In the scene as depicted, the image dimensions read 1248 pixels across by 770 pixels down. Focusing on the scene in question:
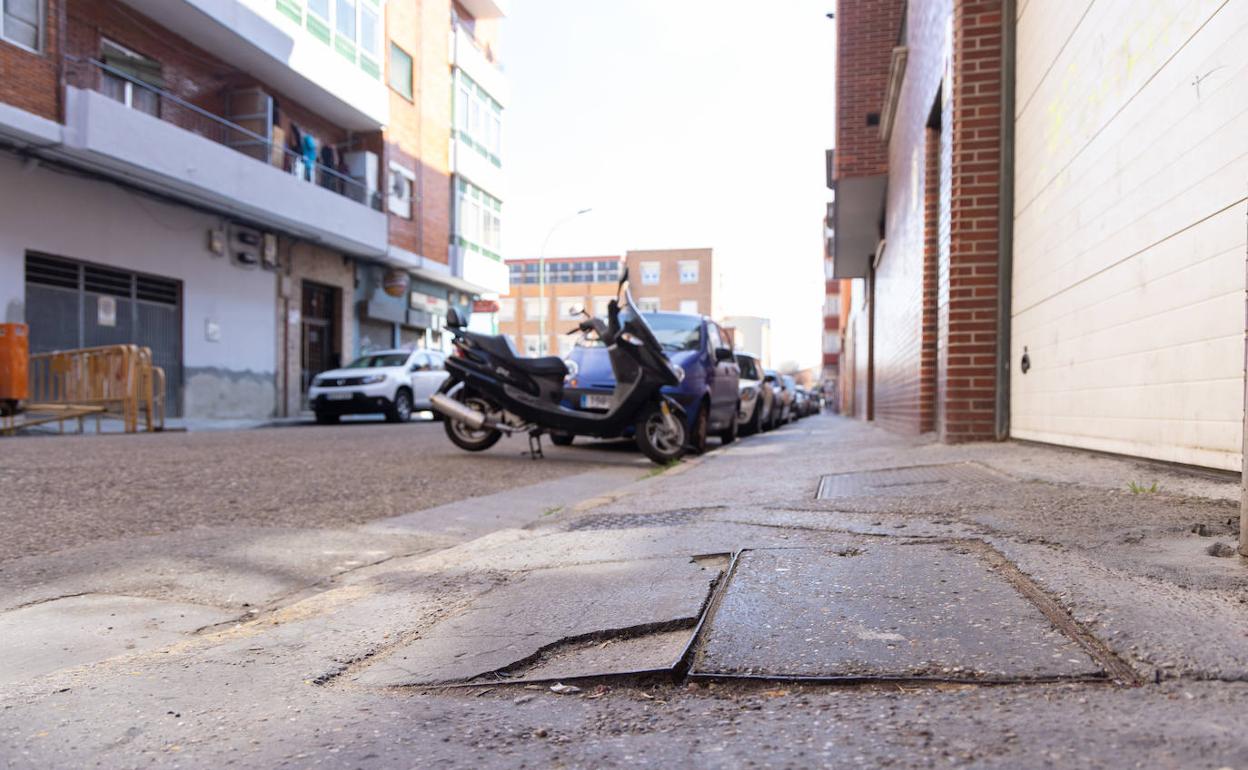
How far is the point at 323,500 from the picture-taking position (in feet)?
17.6

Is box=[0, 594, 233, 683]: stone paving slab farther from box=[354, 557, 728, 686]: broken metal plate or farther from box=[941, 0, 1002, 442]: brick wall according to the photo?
box=[941, 0, 1002, 442]: brick wall

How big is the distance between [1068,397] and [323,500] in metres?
4.53

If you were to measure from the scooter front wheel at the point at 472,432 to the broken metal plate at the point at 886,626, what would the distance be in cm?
638

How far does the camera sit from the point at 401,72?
24.2 m

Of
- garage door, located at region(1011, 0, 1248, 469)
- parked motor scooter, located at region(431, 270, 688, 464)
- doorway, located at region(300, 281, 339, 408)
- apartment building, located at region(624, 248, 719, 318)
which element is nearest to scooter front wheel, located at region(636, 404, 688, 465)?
parked motor scooter, located at region(431, 270, 688, 464)

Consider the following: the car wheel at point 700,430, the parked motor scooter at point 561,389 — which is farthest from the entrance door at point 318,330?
the car wheel at point 700,430

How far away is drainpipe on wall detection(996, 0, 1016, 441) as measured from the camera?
6.12 m

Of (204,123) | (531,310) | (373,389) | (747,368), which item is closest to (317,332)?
(373,389)

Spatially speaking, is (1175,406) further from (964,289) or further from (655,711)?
(655,711)

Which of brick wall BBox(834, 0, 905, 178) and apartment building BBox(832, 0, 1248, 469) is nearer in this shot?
apartment building BBox(832, 0, 1248, 469)

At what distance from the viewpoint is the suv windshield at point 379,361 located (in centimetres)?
1855

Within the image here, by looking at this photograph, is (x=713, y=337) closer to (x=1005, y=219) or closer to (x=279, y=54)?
(x=1005, y=219)

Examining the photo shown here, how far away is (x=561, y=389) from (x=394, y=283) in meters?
17.3

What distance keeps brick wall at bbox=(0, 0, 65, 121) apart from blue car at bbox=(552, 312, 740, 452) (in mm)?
9467
